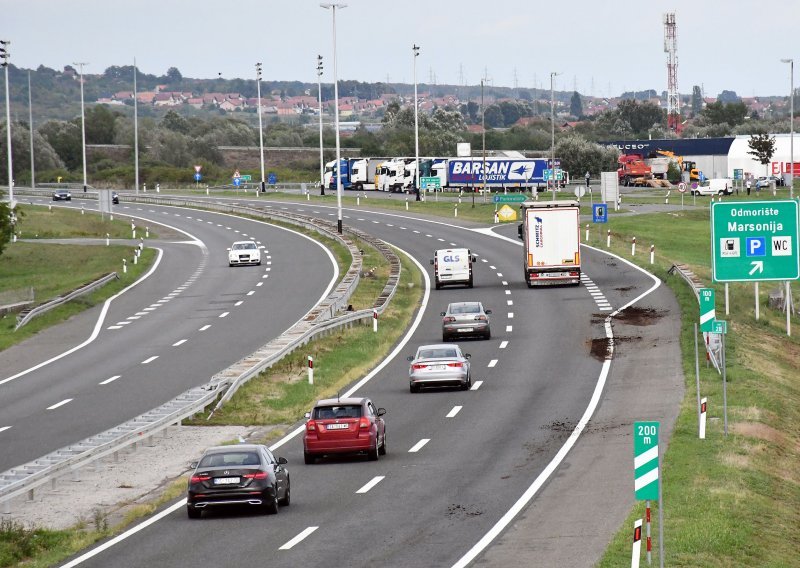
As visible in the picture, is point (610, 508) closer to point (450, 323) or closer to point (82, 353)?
point (450, 323)

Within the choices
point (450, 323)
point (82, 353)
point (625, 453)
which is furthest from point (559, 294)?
point (625, 453)

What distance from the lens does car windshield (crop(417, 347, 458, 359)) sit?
1673 inches

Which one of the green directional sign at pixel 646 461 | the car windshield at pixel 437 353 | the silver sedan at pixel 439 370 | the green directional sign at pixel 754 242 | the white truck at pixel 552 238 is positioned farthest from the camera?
the white truck at pixel 552 238

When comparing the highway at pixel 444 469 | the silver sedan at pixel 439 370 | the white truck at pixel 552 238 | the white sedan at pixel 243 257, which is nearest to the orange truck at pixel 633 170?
the white sedan at pixel 243 257

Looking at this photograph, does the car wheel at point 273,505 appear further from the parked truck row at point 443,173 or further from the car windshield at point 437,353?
the parked truck row at point 443,173

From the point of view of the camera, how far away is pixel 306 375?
44906 millimetres

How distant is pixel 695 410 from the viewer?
37000mm

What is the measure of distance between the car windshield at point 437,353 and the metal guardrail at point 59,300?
71.6 feet

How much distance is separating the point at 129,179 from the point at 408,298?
113791 millimetres

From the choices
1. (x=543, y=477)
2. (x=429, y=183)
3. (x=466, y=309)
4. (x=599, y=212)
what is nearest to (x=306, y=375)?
(x=466, y=309)

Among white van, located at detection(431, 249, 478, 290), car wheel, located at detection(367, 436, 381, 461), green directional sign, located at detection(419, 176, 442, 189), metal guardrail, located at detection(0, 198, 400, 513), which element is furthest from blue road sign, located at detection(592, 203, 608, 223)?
car wheel, located at detection(367, 436, 381, 461)

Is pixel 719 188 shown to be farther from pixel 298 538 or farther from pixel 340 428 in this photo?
pixel 298 538

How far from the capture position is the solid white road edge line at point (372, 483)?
28.3 m

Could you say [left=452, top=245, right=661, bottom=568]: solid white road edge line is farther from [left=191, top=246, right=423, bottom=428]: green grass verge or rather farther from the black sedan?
[left=191, top=246, right=423, bottom=428]: green grass verge
